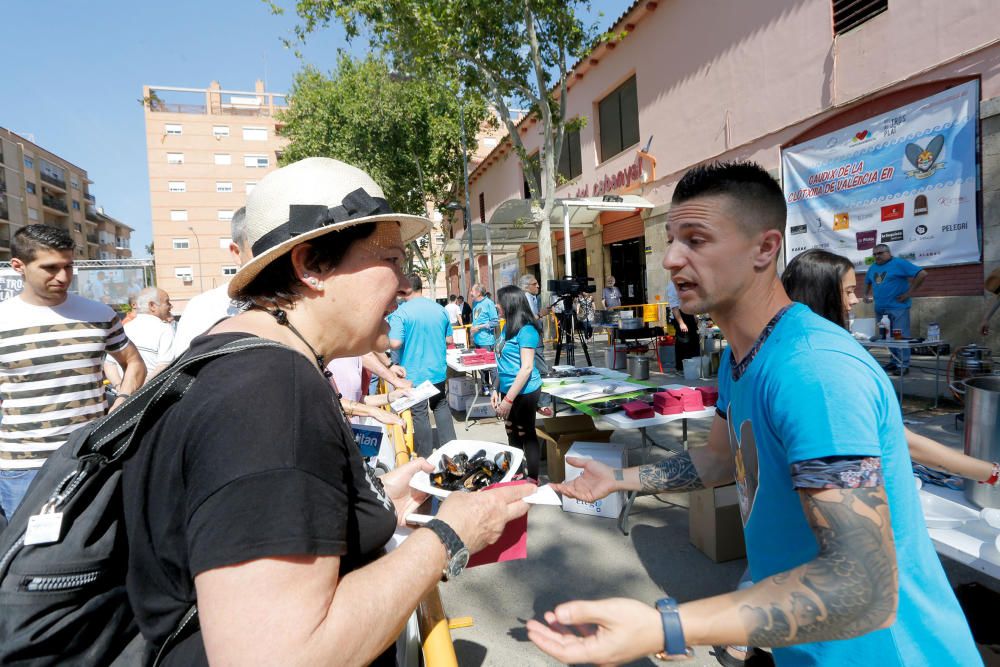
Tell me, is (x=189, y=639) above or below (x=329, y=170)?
below

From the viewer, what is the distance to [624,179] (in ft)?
49.2

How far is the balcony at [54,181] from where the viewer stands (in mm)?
54719

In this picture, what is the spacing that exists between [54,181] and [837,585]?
77.5m

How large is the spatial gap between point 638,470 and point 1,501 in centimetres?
346

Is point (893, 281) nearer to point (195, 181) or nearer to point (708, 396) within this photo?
point (708, 396)

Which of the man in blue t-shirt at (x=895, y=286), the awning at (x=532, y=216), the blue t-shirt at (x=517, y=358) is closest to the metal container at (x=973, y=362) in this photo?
the man in blue t-shirt at (x=895, y=286)

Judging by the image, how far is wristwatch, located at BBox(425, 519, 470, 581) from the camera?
106 centimetres

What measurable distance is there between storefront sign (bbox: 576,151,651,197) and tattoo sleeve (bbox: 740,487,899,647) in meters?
14.2

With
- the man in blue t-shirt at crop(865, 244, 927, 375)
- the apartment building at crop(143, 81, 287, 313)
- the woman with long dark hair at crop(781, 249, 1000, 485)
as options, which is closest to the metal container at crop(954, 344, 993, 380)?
the man in blue t-shirt at crop(865, 244, 927, 375)

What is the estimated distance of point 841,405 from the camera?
952 mm

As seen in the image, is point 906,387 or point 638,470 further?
point 906,387

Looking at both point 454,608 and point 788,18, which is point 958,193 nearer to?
point 788,18

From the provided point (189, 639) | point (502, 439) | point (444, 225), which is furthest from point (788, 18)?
point (444, 225)

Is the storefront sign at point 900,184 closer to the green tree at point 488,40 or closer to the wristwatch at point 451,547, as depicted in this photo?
the green tree at point 488,40
